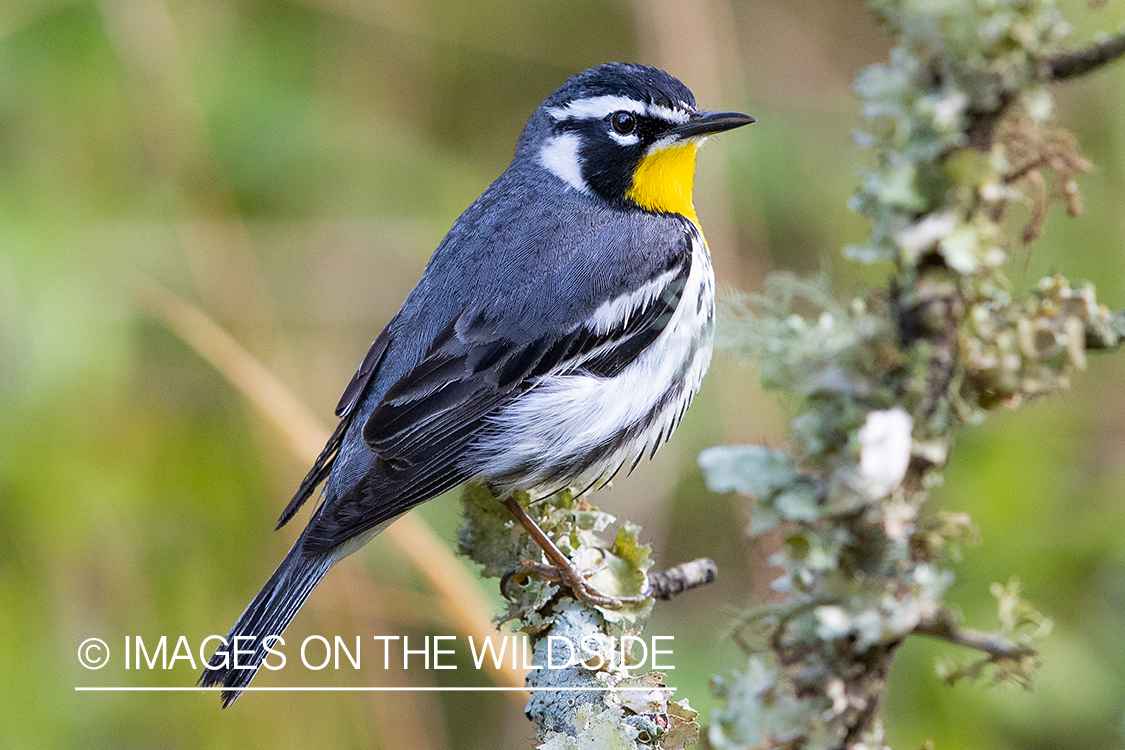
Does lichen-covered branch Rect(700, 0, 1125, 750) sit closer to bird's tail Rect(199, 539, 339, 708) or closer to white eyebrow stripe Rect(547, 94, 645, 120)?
bird's tail Rect(199, 539, 339, 708)

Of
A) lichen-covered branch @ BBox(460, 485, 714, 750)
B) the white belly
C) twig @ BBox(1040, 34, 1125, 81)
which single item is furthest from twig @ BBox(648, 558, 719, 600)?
twig @ BBox(1040, 34, 1125, 81)

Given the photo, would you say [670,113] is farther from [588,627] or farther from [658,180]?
[588,627]

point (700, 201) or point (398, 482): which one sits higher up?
point (700, 201)

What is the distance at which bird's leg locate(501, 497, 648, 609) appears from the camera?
83.3 inches

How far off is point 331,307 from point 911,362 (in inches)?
141

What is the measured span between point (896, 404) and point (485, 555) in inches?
63.7

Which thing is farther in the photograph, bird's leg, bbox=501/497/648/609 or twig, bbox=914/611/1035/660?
bird's leg, bbox=501/497/648/609

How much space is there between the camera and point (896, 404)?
3.60ft

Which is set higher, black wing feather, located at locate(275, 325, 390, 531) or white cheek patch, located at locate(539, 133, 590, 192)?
white cheek patch, located at locate(539, 133, 590, 192)

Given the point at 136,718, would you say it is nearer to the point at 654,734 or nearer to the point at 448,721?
the point at 448,721

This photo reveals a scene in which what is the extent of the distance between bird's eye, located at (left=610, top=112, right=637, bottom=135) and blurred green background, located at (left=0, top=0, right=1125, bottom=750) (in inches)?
31.7

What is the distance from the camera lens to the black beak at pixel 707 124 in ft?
10.1

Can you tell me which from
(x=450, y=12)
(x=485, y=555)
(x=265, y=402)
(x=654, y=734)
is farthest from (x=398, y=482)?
→ (x=450, y=12)

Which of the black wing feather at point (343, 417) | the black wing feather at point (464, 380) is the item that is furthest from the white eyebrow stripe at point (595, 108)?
the black wing feather at point (343, 417)
